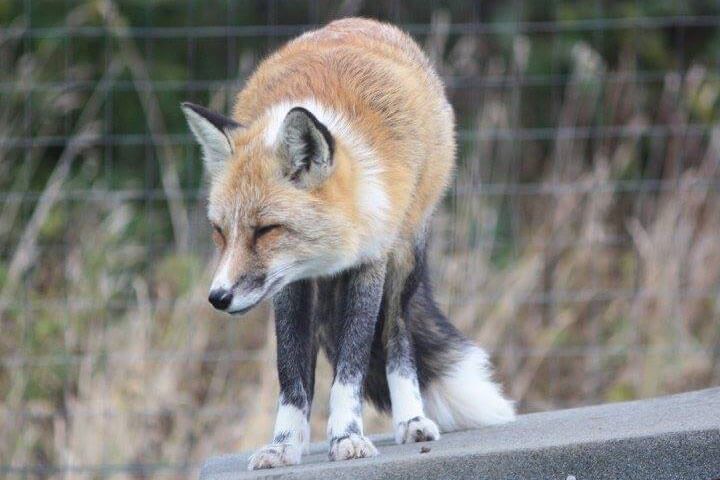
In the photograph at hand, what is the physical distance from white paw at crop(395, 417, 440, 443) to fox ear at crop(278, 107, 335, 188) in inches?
34.6

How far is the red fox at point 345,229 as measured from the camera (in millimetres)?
3682

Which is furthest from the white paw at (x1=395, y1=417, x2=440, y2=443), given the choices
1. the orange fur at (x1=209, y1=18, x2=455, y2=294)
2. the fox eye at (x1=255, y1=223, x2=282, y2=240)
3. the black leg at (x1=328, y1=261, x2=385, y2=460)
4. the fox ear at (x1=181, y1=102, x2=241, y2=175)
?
the fox ear at (x1=181, y1=102, x2=241, y2=175)

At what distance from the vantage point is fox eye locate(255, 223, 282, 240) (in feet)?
11.9

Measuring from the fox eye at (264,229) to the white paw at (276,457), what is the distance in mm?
674

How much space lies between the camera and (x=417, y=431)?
3994mm

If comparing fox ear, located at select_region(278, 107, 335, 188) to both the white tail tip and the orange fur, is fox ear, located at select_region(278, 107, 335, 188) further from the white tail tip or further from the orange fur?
the white tail tip

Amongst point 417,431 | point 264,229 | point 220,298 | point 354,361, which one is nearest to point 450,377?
point 417,431

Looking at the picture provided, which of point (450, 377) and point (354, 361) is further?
point (450, 377)

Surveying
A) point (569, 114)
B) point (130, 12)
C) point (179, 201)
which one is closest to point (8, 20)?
point (130, 12)

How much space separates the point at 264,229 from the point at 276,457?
71 centimetres

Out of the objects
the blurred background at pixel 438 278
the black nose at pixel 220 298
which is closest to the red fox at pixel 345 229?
the black nose at pixel 220 298

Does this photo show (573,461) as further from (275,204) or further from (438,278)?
(438,278)

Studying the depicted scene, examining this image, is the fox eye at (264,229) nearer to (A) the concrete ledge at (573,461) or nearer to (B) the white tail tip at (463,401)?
(A) the concrete ledge at (573,461)

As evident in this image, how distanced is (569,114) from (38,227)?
3045 millimetres
